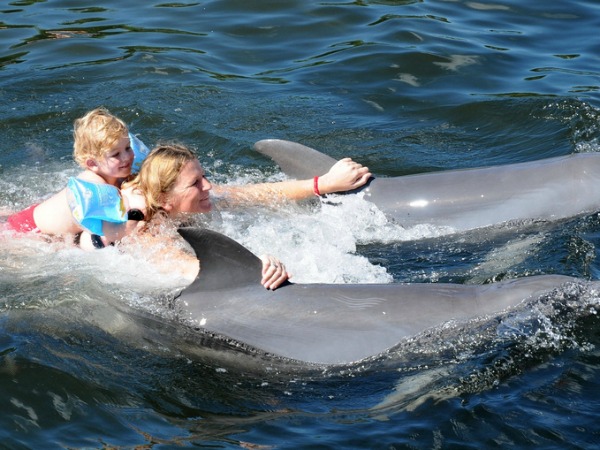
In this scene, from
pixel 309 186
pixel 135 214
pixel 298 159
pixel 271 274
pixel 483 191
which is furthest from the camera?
pixel 298 159

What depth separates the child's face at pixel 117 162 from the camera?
8328 mm

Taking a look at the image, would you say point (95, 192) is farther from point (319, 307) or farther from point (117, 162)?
point (319, 307)

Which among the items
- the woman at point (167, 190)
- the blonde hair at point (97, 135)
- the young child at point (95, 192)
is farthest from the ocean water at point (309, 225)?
the blonde hair at point (97, 135)

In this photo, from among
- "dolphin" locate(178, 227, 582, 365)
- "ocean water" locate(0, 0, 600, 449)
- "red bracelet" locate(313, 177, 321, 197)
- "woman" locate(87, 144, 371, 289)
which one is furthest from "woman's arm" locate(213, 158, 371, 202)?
"dolphin" locate(178, 227, 582, 365)

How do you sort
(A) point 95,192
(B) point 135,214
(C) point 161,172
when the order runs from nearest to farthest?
(C) point 161,172 → (A) point 95,192 → (B) point 135,214

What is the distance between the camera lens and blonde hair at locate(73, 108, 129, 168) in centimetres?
820

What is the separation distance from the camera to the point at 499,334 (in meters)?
7.17

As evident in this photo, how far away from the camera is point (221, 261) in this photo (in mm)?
7125

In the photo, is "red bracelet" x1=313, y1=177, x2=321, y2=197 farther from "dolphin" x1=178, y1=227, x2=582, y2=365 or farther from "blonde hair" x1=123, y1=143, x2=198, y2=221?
"dolphin" x1=178, y1=227, x2=582, y2=365

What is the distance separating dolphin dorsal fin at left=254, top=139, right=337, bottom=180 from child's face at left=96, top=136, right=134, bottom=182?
1823 millimetres

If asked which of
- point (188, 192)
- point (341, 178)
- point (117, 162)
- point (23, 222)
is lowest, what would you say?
point (23, 222)

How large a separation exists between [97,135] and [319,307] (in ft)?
8.15

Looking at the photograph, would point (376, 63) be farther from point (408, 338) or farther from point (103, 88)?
point (408, 338)

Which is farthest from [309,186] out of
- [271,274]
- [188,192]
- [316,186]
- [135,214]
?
[271,274]
